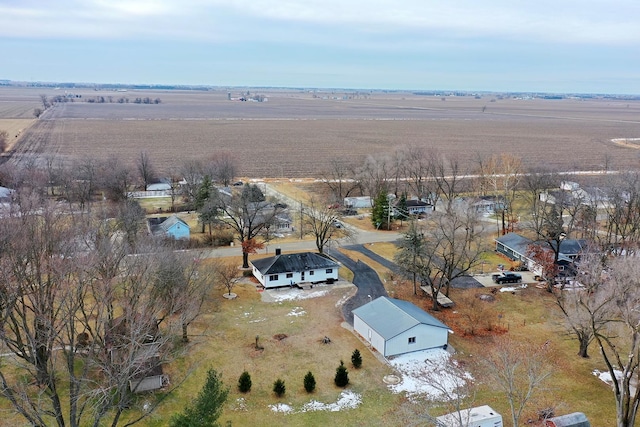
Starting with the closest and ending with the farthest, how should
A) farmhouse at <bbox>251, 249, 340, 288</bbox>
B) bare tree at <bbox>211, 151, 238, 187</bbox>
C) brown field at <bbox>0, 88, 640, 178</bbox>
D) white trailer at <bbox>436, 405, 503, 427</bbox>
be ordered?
white trailer at <bbox>436, 405, 503, 427</bbox> → farmhouse at <bbox>251, 249, 340, 288</bbox> → bare tree at <bbox>211, 151, 238, 187</bbox> → brown field at <bbox>0, 88, 640, 178</bbox>

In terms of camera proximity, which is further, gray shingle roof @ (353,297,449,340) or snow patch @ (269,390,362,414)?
gray shingle roof @ (353,297,449,340)

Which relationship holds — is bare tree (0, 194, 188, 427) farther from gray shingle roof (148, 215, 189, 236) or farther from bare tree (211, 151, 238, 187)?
bare tree (211, 151, 238, 187)

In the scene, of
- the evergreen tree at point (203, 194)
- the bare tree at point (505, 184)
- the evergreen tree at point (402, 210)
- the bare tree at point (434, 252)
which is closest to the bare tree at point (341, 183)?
the evergreen tree at point (402, 210)

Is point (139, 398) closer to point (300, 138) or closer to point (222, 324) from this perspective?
point (222, 324)

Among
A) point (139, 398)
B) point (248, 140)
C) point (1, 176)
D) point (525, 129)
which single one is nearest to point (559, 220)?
point (139, 398)

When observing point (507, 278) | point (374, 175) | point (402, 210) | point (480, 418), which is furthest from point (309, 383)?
point (374, 175)

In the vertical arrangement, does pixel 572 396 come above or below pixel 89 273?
below

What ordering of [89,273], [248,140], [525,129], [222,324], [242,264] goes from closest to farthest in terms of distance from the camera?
[89,273]
[222,324]
[242,264]
[248,140]
[525,129]

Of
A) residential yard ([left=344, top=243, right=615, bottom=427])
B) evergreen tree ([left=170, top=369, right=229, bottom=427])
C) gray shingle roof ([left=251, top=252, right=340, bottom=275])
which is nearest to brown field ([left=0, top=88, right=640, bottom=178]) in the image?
gray shingle roof ([left=251, top=252, right=340, bottom=275])
